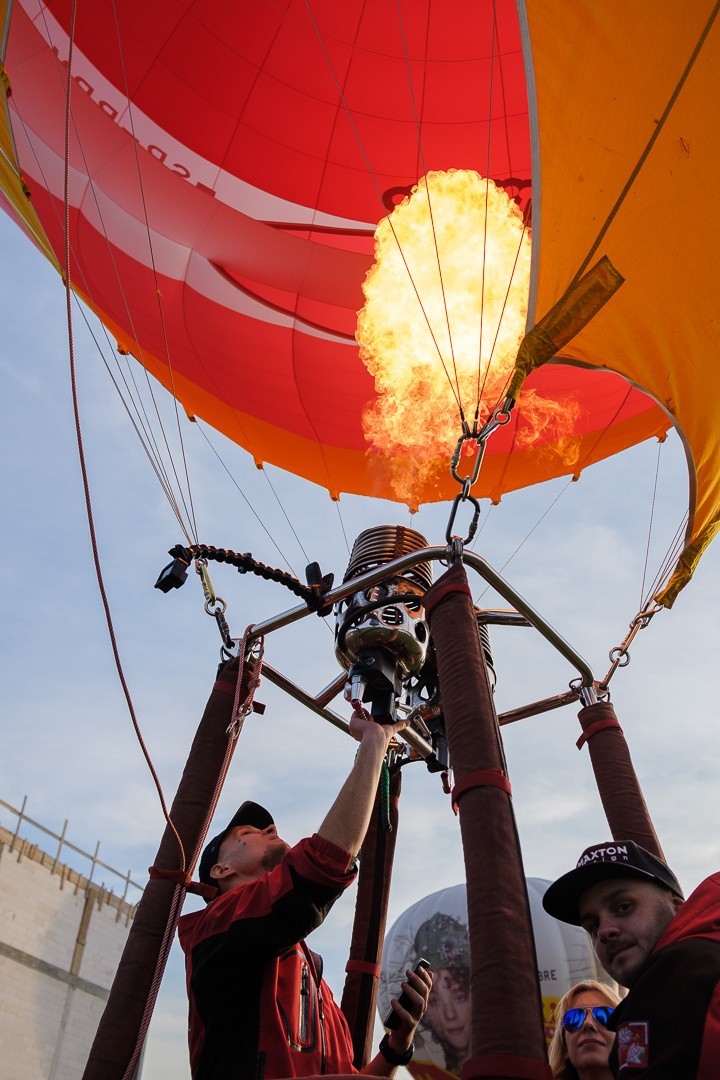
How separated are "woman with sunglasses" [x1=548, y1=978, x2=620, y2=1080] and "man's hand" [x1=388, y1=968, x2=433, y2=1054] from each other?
0.35m

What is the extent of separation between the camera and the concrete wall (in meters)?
13.1

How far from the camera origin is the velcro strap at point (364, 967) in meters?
3.19

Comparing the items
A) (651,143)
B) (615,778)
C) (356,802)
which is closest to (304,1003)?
(356,802)

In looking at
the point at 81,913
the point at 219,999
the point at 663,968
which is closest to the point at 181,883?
the point at 219,999

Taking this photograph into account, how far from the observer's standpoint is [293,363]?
575 cm

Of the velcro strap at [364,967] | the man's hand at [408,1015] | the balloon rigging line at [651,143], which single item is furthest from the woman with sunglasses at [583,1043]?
the balloon rigging line at [651,143]

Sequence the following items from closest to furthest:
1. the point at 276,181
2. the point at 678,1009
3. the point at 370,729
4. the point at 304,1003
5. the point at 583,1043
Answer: the point at 678,1009, the point at 304,1003, the point at 370,729, the point at 583,1043, the point at 276,181

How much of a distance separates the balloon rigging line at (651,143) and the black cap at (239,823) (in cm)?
201

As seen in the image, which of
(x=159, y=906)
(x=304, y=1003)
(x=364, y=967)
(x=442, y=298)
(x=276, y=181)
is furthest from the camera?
(x=276, y=181)

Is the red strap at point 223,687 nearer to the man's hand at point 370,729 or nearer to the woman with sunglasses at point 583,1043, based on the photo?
the man's hand at point 370,729

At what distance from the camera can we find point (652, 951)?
1.30 metres

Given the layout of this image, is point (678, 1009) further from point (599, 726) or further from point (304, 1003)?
point (599, 726)

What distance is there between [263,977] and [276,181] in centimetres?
444

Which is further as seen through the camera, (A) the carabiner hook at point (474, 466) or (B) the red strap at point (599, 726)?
(B) the red strap at point (599, 726)
